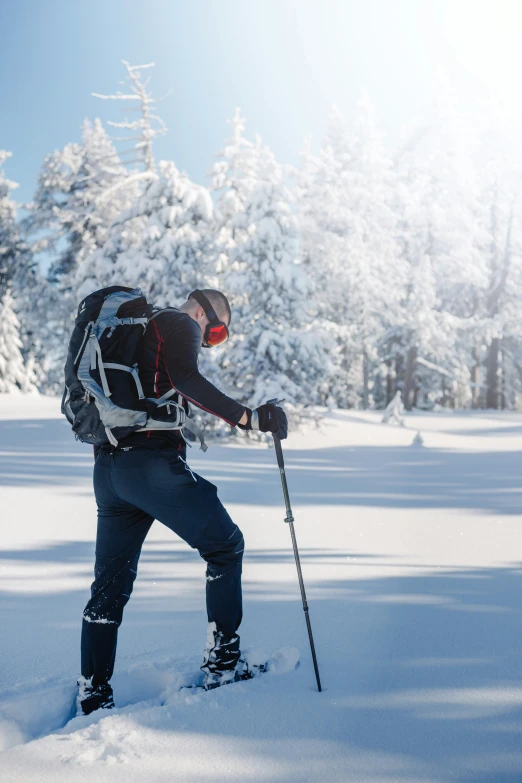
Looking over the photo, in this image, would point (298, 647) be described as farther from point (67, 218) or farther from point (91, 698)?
point (67, 218)

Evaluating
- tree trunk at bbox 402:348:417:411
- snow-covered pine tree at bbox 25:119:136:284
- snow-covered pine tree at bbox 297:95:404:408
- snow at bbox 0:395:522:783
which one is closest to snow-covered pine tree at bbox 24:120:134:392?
snow-covered pine tree at bbox 25:119:136:284

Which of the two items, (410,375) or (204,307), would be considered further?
(410,375)

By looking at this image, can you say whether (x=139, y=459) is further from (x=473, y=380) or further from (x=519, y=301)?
(x=473, y=380)

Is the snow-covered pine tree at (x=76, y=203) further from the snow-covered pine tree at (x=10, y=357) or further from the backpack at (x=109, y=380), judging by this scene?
the backpack at (x=109, y=380)

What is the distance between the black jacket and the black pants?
13 centimetres

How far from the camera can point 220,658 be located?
2.96m

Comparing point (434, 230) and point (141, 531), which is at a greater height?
point (434, 230)

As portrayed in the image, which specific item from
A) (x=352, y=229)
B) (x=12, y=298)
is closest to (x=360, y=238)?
(x=352, y=229)

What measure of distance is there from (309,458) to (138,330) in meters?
10.9

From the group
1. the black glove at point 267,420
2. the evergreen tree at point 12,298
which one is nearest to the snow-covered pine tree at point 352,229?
the evergreen tree at point 12,298

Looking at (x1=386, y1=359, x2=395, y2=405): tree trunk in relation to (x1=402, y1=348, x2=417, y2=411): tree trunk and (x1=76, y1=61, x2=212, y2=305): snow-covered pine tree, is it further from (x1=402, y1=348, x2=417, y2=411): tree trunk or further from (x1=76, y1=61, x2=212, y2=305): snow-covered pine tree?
(x1=76, y1=61, x2=212, y2=305): snow-covered pine tree

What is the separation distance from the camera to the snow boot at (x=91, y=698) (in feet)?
9.07

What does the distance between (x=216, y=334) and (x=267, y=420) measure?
516 mm

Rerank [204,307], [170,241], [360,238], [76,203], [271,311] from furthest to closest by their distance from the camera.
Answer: [76,203] → [360,238] → [170,241] → [271,311] → [204,307]
